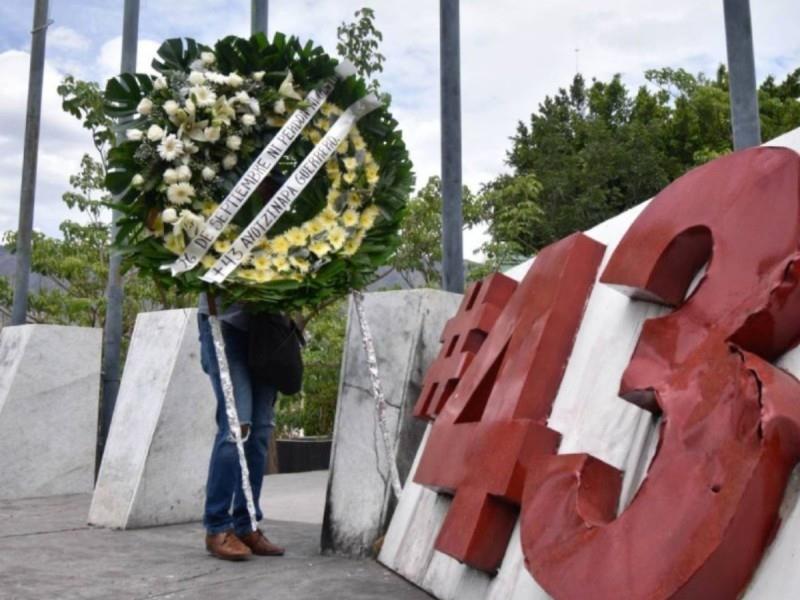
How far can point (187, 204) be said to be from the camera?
396cm

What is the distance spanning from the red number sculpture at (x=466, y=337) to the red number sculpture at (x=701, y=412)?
3.93 feet

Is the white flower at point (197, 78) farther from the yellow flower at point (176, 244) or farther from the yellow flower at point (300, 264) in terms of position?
the yellow flower at point (300, 264)

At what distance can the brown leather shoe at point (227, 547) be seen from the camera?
12.9 ft

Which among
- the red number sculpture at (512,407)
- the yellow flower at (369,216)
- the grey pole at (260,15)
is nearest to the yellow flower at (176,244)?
the yellow flower at (369,216)

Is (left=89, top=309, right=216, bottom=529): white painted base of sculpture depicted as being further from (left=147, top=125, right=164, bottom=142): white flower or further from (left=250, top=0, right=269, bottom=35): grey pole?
(left=250, top=0, right=269, bottom=35): grey pole

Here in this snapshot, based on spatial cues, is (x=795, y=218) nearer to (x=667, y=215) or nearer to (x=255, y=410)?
(x=667, y=215)

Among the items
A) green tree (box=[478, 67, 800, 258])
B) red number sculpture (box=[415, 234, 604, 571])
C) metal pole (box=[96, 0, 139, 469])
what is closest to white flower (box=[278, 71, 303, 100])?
red number sculpture (box=[415, 234, 604, 571])

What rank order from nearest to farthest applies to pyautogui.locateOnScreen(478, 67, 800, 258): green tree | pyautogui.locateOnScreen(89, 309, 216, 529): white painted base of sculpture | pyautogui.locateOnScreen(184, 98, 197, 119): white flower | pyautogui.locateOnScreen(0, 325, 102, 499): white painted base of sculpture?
1. pyautogui.locateOnScreen(184, 98, 197, 119): white flower
2. pyautogui.locateOnScreen(89, 309, 216, 529): white painted base of sculpture
3. pyautogui.locateOnScreen(0, 325, 102, 499): white painted base of sculpture
4. pyautogui.locateOnScreen(478, 67, 800, 258): green tree

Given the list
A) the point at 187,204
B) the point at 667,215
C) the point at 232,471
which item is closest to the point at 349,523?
the point at 232,471

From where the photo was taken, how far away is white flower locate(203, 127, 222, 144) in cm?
401

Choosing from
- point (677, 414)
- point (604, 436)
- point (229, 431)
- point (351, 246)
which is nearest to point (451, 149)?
point (351, 246)

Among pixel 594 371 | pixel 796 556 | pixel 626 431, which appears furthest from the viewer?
pixel 594 371

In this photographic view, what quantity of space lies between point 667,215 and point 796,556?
3.21 feet

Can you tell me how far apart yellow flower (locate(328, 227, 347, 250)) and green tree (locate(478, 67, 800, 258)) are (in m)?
24.8
